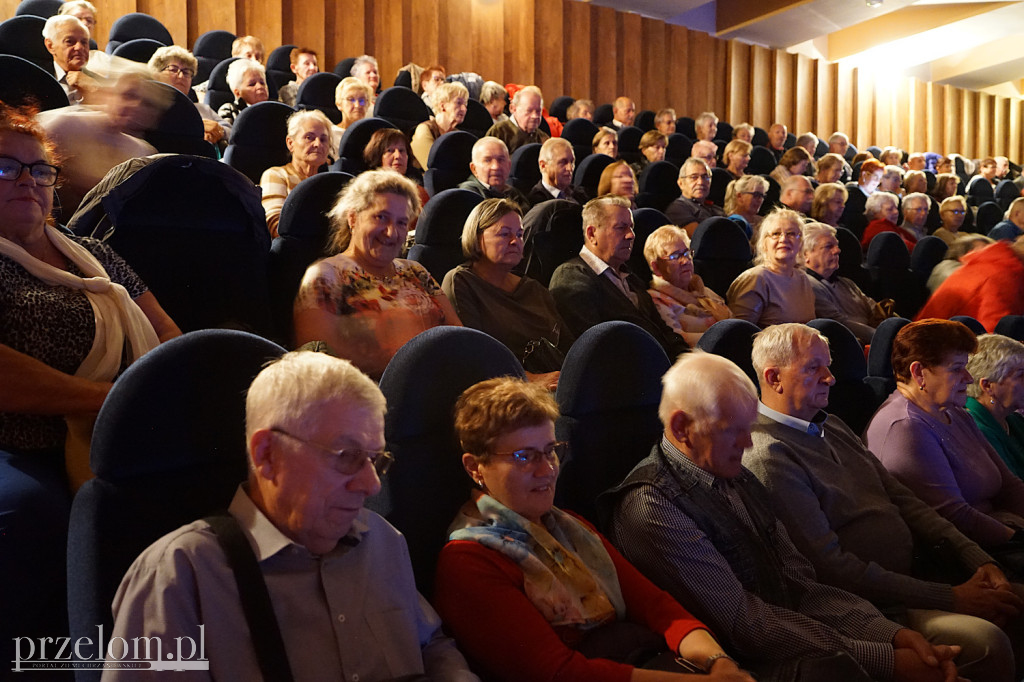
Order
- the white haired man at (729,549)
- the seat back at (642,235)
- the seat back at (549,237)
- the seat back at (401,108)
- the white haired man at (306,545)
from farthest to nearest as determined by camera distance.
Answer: the seat back at (401,108) < the seat back at (642,235) < the seat back at (549,237) < the white haired man at (729,549) < the white haired man at (306,545)

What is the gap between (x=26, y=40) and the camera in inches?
135

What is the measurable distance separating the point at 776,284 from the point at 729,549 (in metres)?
1.67

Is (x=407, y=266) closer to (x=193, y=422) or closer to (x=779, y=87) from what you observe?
(x=193, y=422)

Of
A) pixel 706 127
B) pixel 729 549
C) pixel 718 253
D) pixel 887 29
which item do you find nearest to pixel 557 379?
pixel 729 549

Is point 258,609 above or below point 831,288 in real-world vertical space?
below

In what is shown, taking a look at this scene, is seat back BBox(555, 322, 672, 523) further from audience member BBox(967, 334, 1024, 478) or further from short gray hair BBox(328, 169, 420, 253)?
audience member BBox(967, 334, 1024, 478)

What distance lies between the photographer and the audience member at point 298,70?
443cm

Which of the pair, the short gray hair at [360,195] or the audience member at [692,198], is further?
the audience member at [692,198]

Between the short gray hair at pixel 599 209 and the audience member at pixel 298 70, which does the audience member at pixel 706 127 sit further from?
the short gray hair at pixel 599 209

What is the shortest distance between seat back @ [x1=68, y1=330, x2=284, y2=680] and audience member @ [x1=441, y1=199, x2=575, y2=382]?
111 centimetres

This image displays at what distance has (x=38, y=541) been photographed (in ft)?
3.23

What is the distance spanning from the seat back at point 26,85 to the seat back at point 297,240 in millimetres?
654

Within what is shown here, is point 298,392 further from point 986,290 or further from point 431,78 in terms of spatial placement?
point 431,78

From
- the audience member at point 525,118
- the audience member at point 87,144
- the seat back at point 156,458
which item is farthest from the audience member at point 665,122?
the seat back at point 156,458
